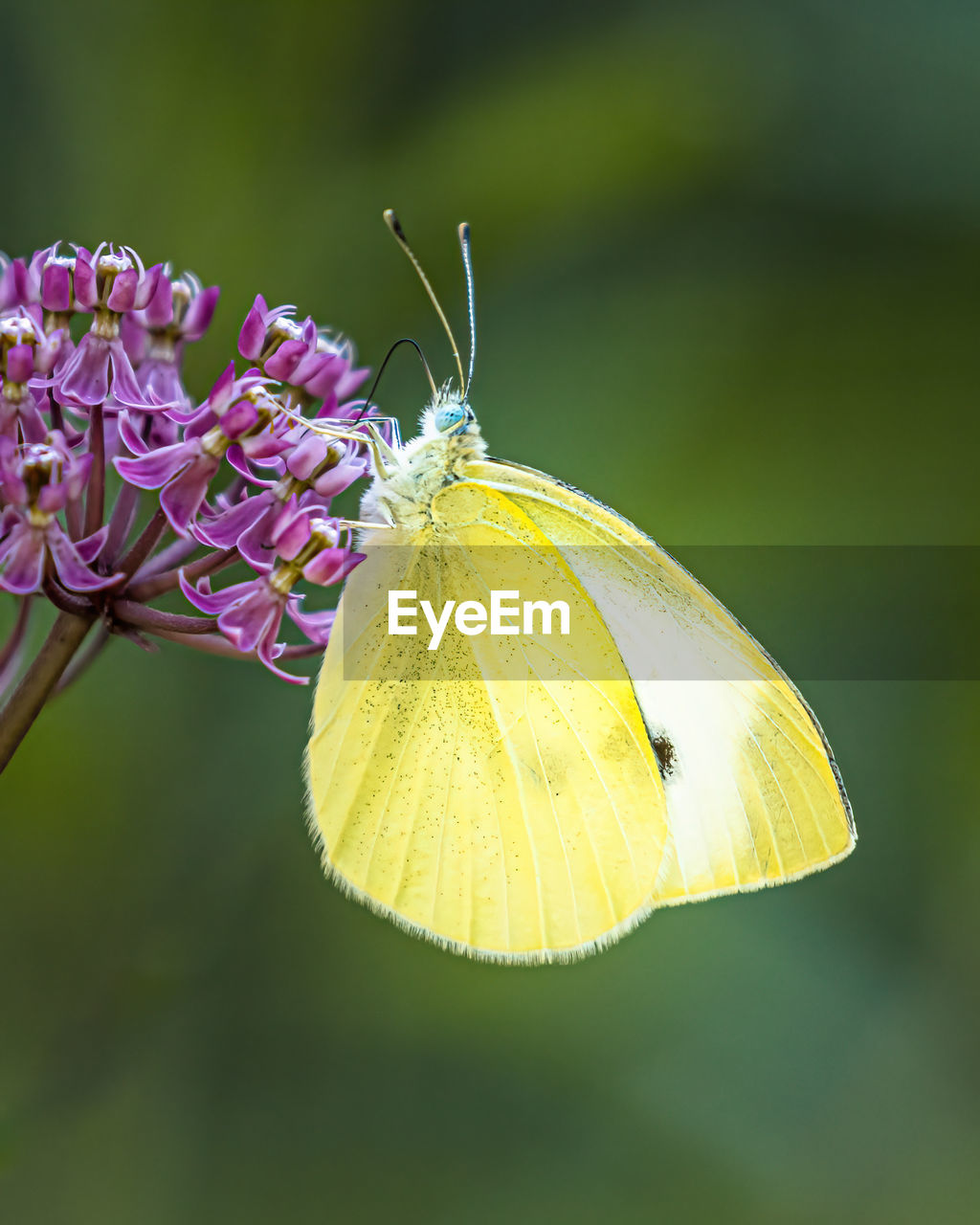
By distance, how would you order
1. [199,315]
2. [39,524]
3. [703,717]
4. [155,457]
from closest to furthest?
[39,524]
[155,457]
[199,315]
[703,717]

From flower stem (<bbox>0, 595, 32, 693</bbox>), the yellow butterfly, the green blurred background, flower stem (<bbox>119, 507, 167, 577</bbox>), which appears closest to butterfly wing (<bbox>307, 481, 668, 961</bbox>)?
the yellow butterfly

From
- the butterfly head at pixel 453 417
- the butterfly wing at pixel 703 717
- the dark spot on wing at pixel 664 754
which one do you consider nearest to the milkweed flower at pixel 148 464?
the butterfly head at pixel 453 417

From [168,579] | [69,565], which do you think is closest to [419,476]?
[168,579]

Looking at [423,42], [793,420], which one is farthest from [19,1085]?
[423,42]

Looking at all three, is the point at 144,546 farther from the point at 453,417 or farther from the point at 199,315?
the point at 453,417

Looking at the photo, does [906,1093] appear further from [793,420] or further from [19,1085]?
[19,1085]

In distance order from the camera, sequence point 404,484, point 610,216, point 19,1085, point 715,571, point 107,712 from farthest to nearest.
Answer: point 610,216 → point 715,571 → point 107,712 → point 19,1085 → point 404,484

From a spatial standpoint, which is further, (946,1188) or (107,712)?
(946,1188)
